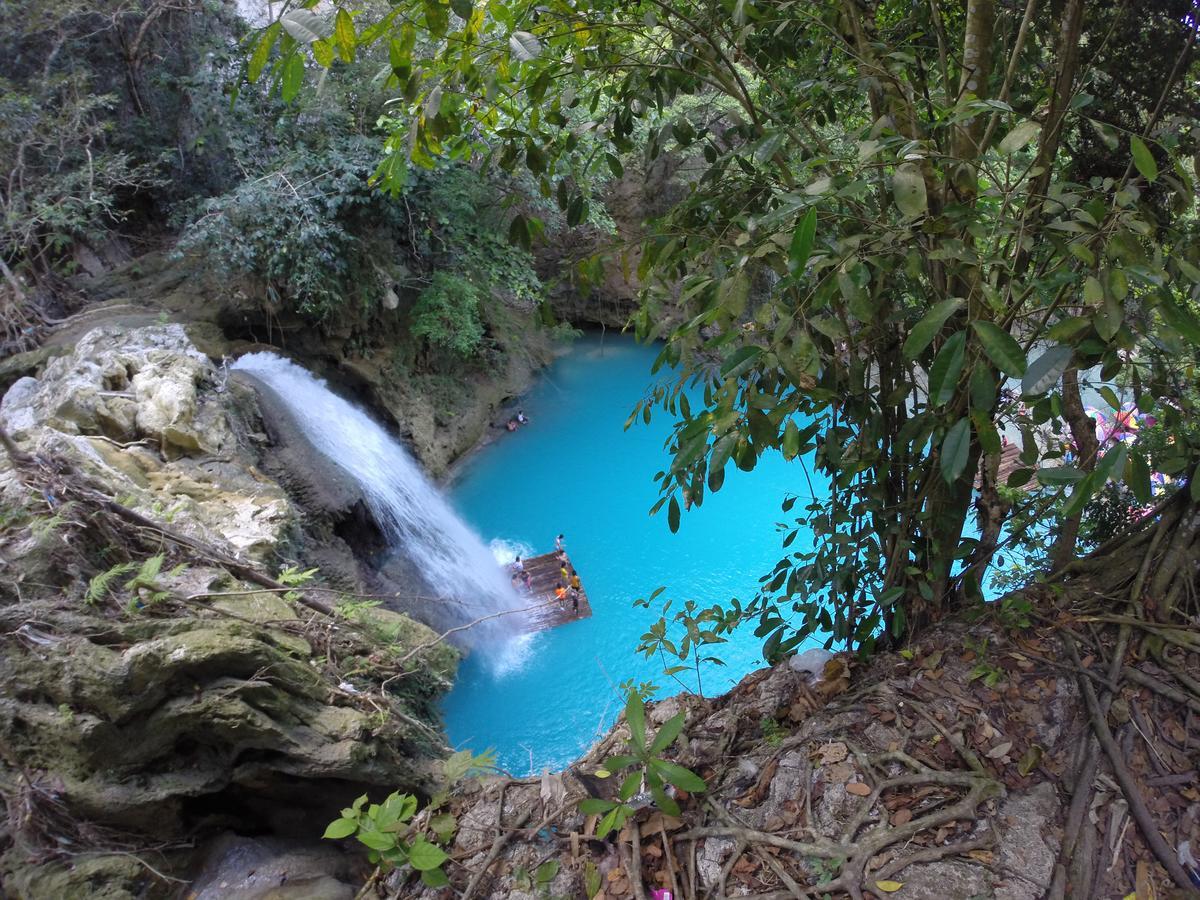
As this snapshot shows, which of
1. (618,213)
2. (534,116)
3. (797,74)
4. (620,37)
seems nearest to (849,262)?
(534,116)

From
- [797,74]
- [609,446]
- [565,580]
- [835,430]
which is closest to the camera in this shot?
[835,430]

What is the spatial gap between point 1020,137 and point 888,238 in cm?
29

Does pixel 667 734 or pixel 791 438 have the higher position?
Answer: pixel 791 438

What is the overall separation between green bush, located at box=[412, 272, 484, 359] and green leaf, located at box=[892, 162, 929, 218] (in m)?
8.46

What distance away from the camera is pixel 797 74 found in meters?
2.93

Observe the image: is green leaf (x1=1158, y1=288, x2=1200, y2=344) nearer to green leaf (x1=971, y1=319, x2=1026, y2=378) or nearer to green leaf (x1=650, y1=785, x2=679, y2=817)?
green leaf (x1=971, y1=319, x2=1026, y2=378)

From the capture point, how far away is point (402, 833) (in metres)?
2.10

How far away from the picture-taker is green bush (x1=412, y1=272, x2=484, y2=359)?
30.7ft

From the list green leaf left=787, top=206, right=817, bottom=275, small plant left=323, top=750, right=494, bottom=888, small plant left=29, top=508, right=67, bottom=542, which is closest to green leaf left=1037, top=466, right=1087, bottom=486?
green leaf left=787, top=206, right=817, bottom=275

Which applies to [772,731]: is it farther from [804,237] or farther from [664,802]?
[804,237]

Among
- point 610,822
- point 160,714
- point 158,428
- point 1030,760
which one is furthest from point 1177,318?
point 158,428

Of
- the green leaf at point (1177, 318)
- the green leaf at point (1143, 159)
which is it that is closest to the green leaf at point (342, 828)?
the green leaf at point (1177, 318)

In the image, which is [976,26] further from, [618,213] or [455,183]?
[618,213]

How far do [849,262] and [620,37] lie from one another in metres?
1.25
